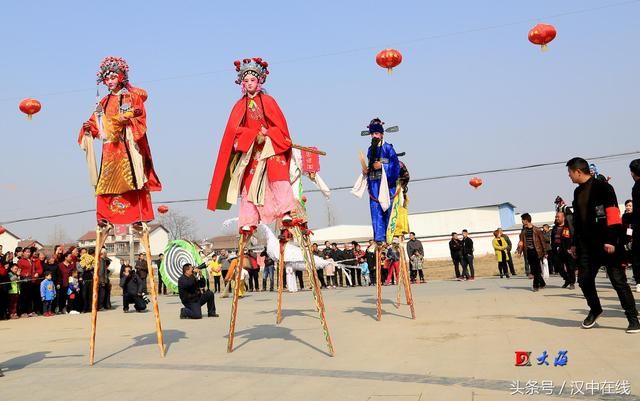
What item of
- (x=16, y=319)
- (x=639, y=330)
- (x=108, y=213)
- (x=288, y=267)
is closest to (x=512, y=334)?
(x=639, y=330)

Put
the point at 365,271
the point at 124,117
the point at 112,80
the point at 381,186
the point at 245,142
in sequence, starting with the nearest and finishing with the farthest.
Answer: the point at 245,142 < the point at 124,117 < the point at 112,80 < the point at 381,186 < the point at 365,271

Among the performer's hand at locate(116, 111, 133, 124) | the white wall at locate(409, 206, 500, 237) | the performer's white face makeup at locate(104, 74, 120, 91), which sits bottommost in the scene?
the performer's hand at locate(116, 111, 133, 124)

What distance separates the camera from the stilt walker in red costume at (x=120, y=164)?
321 inches

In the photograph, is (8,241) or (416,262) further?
(8,241)

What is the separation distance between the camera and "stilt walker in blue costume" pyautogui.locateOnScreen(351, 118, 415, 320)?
1092cm

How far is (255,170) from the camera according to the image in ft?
26.0

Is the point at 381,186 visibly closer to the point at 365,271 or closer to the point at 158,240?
the point at 365,271

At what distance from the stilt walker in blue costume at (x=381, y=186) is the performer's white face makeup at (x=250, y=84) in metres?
3.32

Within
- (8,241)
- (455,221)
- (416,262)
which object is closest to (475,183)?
(416,262)

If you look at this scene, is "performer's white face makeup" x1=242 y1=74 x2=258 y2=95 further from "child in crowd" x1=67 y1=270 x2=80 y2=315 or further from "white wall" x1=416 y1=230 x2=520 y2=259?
"white wall" x1=416 y1=230 x2=520 y2=259

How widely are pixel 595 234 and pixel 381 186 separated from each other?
3.77 m

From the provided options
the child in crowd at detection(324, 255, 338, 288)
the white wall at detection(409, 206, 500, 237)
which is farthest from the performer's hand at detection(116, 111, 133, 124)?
the white wall at detection(409, 206, 500, 237)

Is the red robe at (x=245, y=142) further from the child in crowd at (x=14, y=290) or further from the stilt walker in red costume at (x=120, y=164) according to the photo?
the child in crowd at (x=14, y=290)

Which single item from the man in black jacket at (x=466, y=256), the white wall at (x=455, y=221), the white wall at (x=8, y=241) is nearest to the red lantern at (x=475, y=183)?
the man in black jacket at (x=466, y=256)
